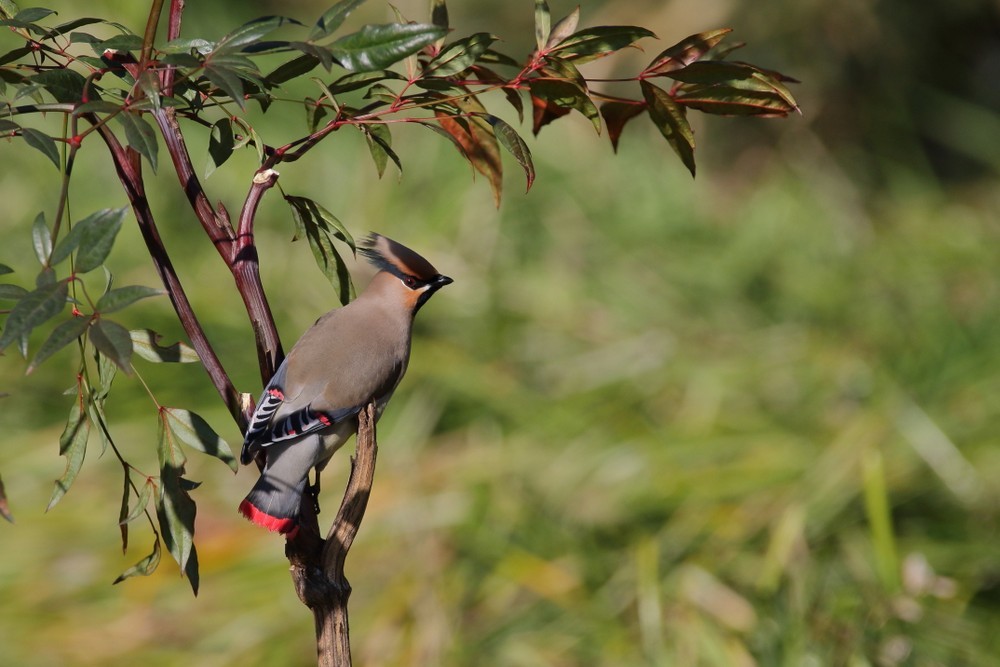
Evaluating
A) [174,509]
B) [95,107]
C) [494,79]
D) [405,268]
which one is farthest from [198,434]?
[405,268]

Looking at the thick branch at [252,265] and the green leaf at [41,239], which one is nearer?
the green leaf at [41,239]

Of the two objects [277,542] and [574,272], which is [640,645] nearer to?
[277,542]

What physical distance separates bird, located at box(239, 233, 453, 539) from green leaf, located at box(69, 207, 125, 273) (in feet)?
0.88

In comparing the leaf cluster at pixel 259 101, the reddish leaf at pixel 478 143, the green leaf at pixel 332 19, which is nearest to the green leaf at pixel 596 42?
the leaf cluster at pixel 259 101

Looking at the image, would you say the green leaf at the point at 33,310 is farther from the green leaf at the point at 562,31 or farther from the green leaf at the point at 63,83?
the green leaf at the point at 562,31

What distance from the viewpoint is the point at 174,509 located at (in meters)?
0.90

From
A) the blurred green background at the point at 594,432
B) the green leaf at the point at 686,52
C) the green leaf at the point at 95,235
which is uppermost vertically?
the green leaf at the point at 686,52

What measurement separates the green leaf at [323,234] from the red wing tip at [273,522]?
20 centimetres

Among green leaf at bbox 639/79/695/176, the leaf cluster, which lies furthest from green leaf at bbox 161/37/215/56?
green leaf at bbox 639/79/695/176

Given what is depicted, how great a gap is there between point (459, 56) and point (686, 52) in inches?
7.6

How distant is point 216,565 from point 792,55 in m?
3.45

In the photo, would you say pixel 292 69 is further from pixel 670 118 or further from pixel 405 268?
pixel 405 268

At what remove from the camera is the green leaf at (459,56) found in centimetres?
87

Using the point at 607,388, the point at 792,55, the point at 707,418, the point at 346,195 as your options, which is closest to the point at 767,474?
the point at 707,418
